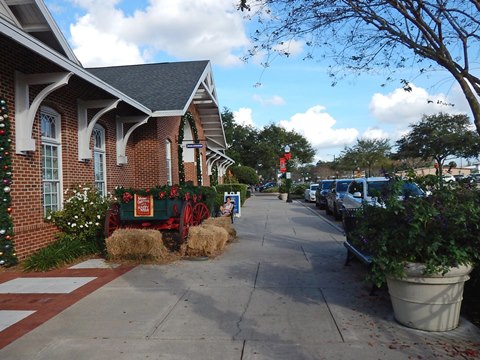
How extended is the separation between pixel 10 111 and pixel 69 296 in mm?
3828

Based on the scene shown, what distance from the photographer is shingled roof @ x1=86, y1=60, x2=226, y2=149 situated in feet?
45.5

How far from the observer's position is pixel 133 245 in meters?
8.21

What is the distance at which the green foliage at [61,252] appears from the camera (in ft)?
25.1

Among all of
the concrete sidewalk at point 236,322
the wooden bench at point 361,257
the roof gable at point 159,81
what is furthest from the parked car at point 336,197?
the concrete sidewalk at point 236,322

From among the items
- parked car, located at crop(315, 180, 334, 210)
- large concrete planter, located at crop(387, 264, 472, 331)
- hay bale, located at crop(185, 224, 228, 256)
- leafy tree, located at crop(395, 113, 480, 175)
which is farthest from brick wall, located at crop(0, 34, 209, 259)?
leafy tree, located at crop(395, 113, 480, 175)

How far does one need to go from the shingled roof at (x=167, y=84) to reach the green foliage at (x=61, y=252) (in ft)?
17.6

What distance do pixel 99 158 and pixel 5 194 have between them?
15.0 ft

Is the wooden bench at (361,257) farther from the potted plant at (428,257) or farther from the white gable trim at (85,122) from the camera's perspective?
the white gable trim at (85,122)

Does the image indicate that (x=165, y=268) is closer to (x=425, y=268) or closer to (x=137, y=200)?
(x=137, y=200)

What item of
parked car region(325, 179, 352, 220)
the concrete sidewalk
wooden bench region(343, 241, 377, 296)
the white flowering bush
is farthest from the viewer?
parked car region(325, 179, 352, 220)

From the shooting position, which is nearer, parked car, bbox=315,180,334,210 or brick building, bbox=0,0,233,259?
brick building, bbox=0,0,233,259

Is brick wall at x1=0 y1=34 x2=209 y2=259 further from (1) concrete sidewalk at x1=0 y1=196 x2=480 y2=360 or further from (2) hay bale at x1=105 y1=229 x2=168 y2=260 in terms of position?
(1) concrete sidewalk at x1=0 y1=196 x2=480 y2=360

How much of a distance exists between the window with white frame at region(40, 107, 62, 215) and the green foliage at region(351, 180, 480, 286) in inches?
279

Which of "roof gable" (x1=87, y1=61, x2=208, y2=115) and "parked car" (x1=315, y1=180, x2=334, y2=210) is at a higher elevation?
"roof gable" (x1=87, y1=61, x2=208, y2=115)
